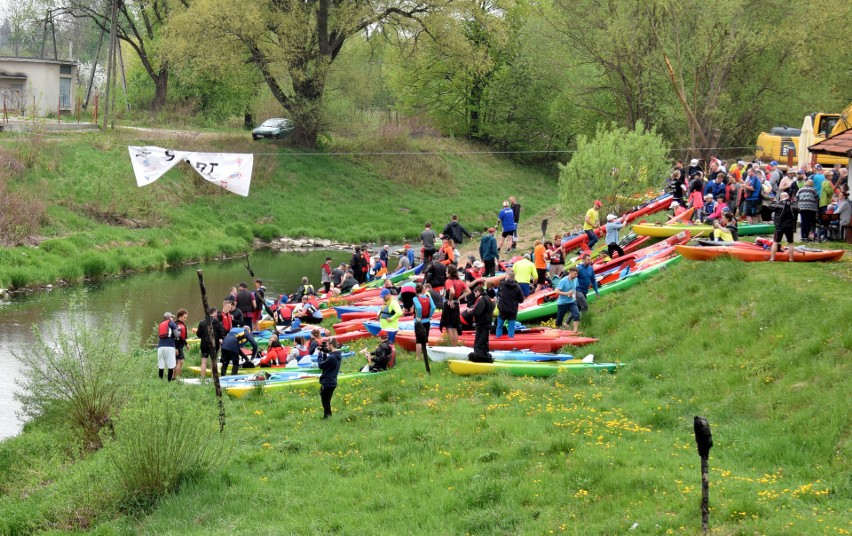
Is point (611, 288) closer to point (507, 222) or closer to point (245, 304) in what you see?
point (245, 304)

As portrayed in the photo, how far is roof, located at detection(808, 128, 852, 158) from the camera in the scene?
19.7m

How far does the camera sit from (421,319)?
63.9ft

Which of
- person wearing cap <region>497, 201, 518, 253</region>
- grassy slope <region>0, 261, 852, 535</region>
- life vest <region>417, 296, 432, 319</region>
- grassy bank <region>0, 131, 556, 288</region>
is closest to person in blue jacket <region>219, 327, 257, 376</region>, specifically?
grassy slope <region>0, 261, 852, 535</region>

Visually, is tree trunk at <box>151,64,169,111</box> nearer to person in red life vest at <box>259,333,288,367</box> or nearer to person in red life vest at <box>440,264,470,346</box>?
person in red life vest at <box>259,333,288,367</box>

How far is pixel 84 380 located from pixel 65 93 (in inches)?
1742

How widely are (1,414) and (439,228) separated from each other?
29634mm

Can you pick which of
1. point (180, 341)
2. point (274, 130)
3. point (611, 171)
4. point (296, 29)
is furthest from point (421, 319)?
point (274, 130)

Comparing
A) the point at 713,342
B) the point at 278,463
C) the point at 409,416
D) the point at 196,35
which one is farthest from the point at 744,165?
the point at 196,35

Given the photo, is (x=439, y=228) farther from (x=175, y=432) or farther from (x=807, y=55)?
(x=175, y=432)

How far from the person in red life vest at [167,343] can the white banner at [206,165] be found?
12.7 m

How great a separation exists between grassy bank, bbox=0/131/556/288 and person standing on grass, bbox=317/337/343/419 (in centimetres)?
1791

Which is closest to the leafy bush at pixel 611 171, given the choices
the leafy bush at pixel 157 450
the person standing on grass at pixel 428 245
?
the person standing on grass at pixel 428 245

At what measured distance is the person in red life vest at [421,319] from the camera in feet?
58.2

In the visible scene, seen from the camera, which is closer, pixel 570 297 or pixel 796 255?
pixel 796 255
